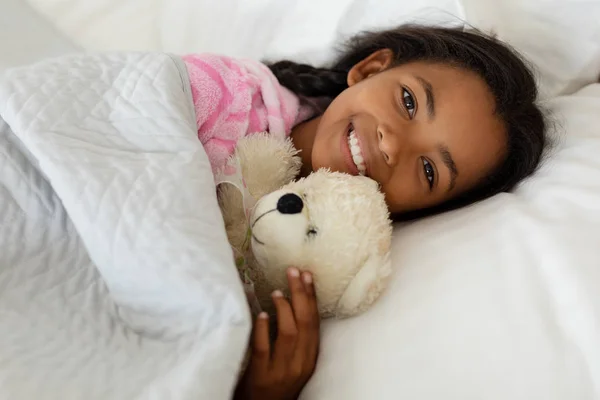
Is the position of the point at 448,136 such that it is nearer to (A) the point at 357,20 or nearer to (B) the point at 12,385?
(A) the point at 357,20

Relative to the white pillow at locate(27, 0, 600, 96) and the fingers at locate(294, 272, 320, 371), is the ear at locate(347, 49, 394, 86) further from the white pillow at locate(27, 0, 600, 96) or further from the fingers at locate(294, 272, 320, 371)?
the fingers at locate(294, 272, 320, 371)

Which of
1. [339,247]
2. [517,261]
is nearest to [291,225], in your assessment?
[339,247]

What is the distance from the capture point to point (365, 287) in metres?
0.67

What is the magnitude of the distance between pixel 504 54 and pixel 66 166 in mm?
790

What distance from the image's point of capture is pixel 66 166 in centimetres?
67

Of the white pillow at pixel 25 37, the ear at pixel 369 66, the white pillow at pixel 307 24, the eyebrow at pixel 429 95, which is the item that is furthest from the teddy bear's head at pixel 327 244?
the white pillow at pixel 25 37

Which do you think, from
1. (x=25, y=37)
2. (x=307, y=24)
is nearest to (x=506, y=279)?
(x=307, y=24)

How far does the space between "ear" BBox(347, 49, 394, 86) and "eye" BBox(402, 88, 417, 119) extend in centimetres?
17

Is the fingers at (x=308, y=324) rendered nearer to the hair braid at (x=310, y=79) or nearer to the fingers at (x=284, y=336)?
the fingers at (x=284, y=336)

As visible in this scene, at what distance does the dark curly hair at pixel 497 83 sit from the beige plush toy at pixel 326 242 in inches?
10.6

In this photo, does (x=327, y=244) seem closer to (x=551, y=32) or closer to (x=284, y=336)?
(x=284, y=336)

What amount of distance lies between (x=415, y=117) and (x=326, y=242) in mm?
331

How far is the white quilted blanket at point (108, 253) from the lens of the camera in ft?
1.80

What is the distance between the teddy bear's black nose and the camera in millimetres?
679
